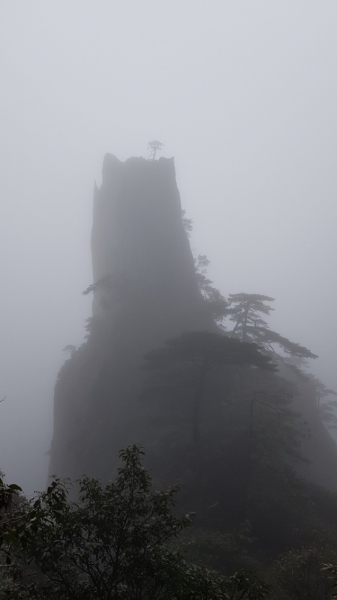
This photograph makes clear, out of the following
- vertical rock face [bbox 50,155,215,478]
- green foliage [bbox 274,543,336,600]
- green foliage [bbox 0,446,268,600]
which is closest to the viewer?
green foliage [bbox 0,446,268,600]

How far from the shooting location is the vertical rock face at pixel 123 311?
31078 millimetres

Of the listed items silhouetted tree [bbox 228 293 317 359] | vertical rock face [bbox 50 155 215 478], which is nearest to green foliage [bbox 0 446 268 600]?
vertical rock face [bbox 50 155 215 478]

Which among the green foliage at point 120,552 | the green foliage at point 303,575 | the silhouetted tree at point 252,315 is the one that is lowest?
the green foliage at point 303,575

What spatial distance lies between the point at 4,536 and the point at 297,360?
5438 cm

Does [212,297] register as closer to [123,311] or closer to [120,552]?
[123,311]

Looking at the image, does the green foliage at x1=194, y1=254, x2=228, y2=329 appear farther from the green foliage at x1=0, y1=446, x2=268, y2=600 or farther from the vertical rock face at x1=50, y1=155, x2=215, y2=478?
the green foliage at x1=0, y1=446, x2=268, y2=600

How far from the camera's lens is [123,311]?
123ft

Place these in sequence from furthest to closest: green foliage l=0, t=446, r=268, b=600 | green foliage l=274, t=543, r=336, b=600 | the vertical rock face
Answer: the vertical rock face < green foliage l=274, t=543, r=336, b=600 < green foliage l=0, t=446, r=268, b=600

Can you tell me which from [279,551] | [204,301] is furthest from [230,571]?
[204,301]

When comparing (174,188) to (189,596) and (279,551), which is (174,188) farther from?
(189,596)

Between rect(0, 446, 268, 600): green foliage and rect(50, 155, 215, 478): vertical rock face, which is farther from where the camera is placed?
rect(50, 155, 215, 478): vertical rock face

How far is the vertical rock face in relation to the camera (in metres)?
31.1

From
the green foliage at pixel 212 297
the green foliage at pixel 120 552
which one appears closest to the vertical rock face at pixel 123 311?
the green foliage at pixel 212 297

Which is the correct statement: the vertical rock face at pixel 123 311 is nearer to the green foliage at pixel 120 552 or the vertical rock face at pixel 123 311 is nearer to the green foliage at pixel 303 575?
the green foliage at pixel 303 575
